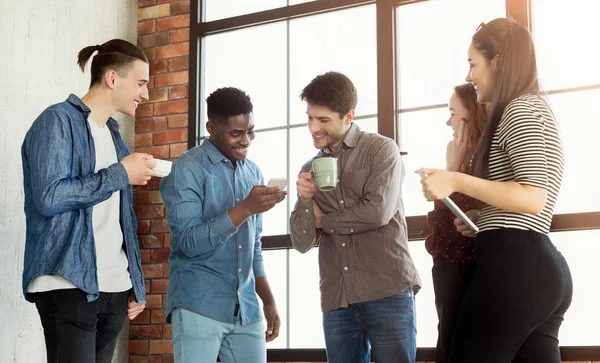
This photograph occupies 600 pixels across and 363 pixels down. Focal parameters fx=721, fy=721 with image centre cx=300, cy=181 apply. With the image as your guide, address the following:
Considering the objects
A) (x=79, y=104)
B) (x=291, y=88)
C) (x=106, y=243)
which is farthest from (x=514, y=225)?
(x=291, y=88)

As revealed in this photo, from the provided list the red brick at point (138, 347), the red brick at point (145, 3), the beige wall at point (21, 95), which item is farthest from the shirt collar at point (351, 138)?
the red brick at point (145, 3)

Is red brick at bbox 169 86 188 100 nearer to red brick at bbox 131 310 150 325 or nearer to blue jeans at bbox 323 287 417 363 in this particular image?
red brick at bbox 131 310 150 325

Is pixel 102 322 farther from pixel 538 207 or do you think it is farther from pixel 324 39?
pixel 324 39

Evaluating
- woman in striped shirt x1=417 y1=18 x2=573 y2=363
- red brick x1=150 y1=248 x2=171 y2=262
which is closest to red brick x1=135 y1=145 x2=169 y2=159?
red brick x1=150 y1=248 x2=171 y2=262

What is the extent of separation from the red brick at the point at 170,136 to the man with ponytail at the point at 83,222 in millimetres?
1393

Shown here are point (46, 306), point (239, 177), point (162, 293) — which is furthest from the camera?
point (162, 293)

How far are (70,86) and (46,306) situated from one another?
1.70 metres

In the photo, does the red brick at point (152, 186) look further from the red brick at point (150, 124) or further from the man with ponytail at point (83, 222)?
the man with ponytail at point (83, 222)

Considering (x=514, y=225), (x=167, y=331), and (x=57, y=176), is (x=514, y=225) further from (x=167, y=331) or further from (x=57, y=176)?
(x=167, y=331)

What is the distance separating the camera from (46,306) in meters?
2.13

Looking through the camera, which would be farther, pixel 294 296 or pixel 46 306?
pixel 294 296

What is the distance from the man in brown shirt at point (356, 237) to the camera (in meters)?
2.24

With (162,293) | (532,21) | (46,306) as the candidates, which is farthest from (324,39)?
(46,306)

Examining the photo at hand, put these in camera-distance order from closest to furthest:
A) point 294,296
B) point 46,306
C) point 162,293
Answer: point 46,306, point 294,296, point 162,293
